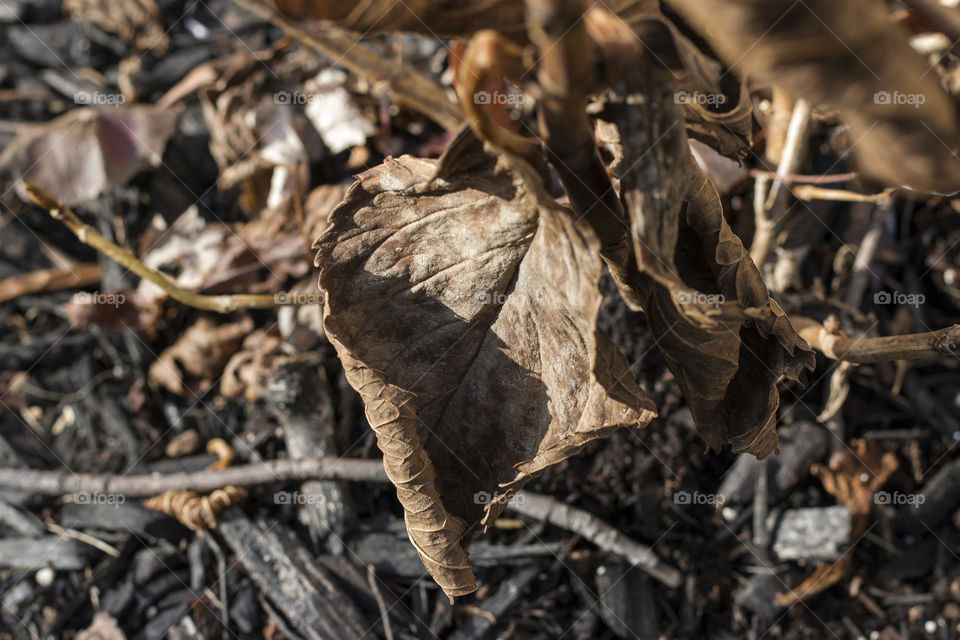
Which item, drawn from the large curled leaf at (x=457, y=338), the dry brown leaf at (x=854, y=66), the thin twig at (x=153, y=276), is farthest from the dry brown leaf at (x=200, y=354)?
the dry brown leaf at (x=854, y=66)

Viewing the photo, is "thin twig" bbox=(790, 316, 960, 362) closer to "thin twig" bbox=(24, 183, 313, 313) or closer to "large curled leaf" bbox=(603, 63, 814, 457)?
"large curled leaf" bbox=(603, 63, 814, 457)

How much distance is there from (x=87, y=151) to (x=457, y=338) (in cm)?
195

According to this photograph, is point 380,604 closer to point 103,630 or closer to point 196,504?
point 196,504

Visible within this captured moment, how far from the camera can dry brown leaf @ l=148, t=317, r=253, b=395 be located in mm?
2426

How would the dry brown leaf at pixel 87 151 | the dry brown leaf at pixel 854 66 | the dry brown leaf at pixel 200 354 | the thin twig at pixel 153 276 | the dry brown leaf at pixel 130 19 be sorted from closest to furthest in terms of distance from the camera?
1. the dry brown leaf at pixel 854 66
2. the thin twig at pixel 153 276
3. the dry brown leaf at pixel 200 354
4. the dry brown leaf at pixel 87 151
5. the dry brown leaf at pixel 130 19

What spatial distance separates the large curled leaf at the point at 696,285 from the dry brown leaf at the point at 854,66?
20cm

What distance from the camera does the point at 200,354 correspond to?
243cm

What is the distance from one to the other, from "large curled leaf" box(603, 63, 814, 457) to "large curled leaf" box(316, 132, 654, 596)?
147 millimetres

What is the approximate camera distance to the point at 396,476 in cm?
126

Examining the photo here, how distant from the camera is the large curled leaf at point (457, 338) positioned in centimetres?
124

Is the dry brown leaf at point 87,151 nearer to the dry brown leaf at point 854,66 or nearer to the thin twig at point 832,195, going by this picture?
the thin twig at point 832,195

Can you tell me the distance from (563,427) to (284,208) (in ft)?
5.22

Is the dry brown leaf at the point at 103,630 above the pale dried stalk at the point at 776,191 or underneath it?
underneath

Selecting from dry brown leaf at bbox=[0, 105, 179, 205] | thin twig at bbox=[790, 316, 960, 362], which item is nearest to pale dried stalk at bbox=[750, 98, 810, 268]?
thin twig at bbox=[790, 316, 960, 362]
